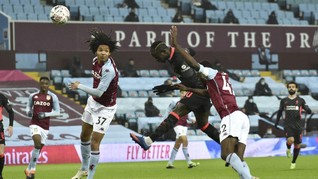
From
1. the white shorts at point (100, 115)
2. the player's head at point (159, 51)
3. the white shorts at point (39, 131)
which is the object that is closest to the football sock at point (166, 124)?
the white shorts at point (100, 115)

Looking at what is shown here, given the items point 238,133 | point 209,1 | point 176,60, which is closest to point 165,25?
point 209,1

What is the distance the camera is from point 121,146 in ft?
92.1

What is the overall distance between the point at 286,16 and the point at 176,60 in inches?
1020

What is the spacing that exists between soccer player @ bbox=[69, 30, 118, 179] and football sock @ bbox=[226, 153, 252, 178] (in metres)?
2.84

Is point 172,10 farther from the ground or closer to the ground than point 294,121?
closer to the ground

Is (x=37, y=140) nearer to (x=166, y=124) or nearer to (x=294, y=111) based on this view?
(x=166, y=124)

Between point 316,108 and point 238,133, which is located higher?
point 238,133

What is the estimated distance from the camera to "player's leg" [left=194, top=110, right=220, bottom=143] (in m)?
16.7

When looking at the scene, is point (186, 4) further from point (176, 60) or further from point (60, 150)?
point (176, 60)

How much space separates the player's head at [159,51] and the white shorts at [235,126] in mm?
2539

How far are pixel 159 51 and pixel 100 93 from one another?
58.4 inches

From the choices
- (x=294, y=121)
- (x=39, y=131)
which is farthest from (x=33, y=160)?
(x=294, y=121)

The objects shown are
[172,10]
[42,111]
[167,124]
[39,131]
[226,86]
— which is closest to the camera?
[226,86]

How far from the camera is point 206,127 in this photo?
16.8 meters
